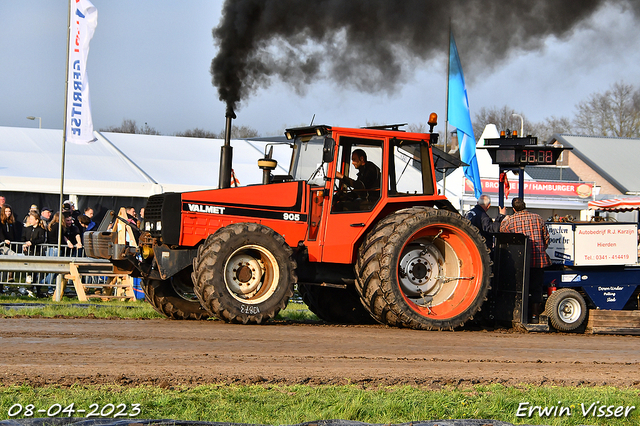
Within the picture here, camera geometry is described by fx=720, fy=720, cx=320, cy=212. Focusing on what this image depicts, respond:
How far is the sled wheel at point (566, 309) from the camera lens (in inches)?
388

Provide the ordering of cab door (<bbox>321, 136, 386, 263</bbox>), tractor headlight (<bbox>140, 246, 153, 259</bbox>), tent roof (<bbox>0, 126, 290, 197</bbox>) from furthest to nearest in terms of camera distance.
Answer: tent roof (<bbox>0, 126, 290, 197</bbox>), cab door (<bbox>321, 136, 386, 263</bbox>), tractor headlight (<bbox>140, 246, 153, 259</bbox>)

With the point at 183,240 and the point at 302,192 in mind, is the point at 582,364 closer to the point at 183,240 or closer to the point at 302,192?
the point at 302,192

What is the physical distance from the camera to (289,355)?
662 cm

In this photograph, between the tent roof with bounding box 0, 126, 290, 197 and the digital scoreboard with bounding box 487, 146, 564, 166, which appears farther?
the tent roof with bounding box 0, 126, 290, 197

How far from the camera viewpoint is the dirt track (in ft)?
18.1

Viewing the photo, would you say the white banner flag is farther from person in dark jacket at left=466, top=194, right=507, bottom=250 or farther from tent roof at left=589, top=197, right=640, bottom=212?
tent roof at left=589, top=197, right=640, bottom=212

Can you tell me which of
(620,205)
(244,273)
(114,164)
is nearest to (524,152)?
(244,273)

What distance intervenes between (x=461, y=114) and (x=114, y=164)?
955 cm

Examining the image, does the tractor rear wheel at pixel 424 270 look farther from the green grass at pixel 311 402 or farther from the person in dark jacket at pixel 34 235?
the person in dark jacket at pixel 34 235

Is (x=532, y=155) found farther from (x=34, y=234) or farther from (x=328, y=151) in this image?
(x=34, y=234)

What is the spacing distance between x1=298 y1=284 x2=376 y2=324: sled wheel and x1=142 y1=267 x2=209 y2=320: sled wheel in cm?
162

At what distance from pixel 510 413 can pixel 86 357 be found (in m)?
3.50

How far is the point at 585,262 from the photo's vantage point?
10164 mm

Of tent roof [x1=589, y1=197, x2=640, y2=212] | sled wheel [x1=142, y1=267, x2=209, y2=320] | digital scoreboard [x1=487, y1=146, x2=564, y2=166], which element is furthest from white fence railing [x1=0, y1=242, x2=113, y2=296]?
tent roof [x1=589, y1=197, x2=640, y2=212]
